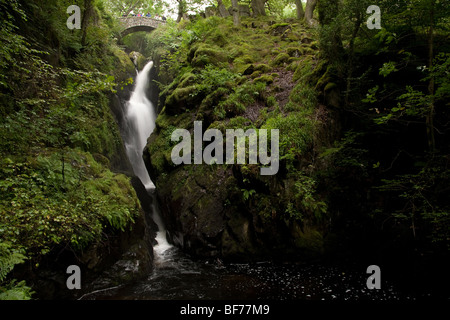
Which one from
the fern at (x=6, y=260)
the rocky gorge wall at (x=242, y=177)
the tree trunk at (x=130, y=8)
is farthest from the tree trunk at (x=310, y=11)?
the tree trunk at (x=130, y=8)

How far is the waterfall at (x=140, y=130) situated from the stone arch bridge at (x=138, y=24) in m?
7.89

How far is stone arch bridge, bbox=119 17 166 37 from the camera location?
2210cm

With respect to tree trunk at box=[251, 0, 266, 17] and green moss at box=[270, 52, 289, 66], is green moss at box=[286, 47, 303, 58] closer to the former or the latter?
green moss at box=[270, 52, 289, 66]

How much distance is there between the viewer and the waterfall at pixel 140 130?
38.6ft

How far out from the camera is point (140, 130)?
47.3 feet

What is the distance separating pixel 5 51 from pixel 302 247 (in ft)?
25.9

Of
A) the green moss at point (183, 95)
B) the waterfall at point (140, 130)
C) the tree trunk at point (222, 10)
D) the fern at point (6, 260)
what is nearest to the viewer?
the fern at point (6, 260)

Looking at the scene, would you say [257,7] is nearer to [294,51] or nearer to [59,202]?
[294,51]

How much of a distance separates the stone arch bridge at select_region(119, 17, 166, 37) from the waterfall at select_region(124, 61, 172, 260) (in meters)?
7.89

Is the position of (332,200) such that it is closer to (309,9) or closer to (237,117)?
(237,117)

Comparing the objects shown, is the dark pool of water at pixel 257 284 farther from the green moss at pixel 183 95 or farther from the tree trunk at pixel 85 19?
the tree trunk at pixel 85 19

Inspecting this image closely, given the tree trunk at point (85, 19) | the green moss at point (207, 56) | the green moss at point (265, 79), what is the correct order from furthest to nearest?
the green moss at point (207, 56)
the green moss at point (265, 79)
the tree trunk at point (85, 19)

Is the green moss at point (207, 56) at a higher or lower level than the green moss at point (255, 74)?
higher
